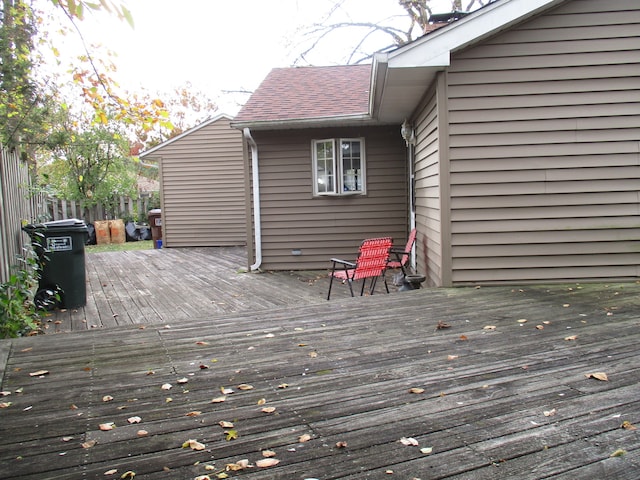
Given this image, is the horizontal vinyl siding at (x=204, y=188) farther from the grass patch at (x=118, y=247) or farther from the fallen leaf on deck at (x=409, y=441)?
the fallen leaf on deck at (x=409, y=441)

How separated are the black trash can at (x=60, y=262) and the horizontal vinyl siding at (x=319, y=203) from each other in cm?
408

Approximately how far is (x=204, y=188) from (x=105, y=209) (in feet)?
16.0

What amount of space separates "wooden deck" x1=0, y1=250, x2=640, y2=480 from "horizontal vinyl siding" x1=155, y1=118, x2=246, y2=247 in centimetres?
1119

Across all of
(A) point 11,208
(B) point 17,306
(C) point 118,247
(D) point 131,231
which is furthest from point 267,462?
(D) point 131,231

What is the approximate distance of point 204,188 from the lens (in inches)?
632

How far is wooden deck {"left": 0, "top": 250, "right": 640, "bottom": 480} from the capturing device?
85.0 inches

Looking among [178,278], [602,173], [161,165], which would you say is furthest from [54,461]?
[161,165]

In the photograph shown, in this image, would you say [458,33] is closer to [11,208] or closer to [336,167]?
[336,167]

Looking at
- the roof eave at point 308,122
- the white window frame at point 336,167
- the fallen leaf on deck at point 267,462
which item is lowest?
the fallen leaf on deck at point 267,462

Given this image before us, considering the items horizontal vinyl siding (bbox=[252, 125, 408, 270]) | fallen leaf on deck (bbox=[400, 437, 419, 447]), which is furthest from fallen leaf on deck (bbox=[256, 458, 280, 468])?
horizontal vinyl siding (bbox=[252, 125, 408, 270])

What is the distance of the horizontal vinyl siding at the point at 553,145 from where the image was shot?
5.73m

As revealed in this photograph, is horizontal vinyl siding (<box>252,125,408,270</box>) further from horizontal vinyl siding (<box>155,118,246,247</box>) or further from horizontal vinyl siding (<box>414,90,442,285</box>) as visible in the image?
horizontal vinyl siding (<box>155,118,246,247</box>)

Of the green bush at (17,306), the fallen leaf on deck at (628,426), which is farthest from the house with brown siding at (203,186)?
the fallen leaf on deck at (628,426)

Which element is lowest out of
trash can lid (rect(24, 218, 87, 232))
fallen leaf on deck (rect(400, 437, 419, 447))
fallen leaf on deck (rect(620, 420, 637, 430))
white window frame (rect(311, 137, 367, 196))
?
fallen leaf on deck (rect(400, 437, 419, 447))
